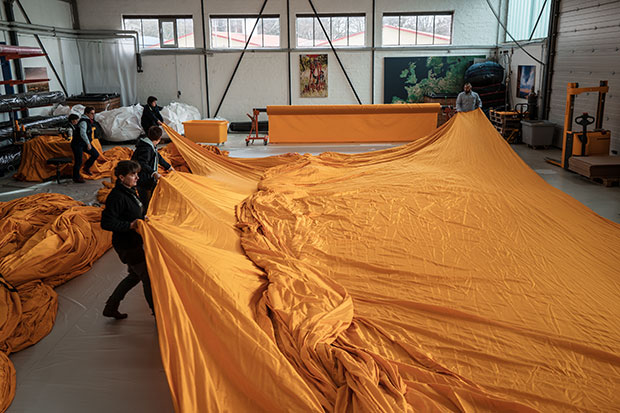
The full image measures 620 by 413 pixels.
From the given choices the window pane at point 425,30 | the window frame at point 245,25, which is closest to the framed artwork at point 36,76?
the window frame at point 245,25

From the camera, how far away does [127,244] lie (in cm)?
319

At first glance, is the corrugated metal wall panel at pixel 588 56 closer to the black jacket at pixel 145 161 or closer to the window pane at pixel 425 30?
the window pane at pixel 425 30

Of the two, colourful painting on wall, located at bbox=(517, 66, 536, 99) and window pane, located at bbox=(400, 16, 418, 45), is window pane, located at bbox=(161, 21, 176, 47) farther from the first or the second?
colourful painting on wall, located at bbox=(517, 66, 536, 99)

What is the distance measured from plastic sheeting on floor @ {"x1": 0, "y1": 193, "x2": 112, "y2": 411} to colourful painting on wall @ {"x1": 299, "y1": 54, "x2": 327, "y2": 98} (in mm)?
9282

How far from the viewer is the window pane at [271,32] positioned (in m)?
13.4

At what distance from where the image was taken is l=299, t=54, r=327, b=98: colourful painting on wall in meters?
13.4

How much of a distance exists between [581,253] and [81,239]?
4.24 meters

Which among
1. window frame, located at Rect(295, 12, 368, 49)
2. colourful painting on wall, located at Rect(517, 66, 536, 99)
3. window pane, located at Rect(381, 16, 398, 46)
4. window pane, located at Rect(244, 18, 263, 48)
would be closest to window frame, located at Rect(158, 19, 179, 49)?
window pane, located at Rect(244, 18, 263, 48)

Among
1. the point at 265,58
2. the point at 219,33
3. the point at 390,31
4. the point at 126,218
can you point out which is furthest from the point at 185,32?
the point at 126,218

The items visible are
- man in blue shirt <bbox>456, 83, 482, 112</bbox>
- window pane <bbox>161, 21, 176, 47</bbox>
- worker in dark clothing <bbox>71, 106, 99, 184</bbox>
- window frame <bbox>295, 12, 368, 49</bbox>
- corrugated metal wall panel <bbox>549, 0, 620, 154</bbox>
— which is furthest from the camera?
window pane <bbox>161, 21, 176, 47</bbox>

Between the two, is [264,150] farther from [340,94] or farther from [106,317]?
[106,317]

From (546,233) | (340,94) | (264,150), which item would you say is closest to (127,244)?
(546,233)

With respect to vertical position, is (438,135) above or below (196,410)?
above

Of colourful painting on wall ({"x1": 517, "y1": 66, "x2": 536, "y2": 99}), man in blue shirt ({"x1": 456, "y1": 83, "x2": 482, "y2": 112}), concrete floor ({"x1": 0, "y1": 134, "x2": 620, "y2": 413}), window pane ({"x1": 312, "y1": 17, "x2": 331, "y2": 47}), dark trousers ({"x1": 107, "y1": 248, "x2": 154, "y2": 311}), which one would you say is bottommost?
concrete floor ({"x1": 0, "y1": 134, "x2": 620, "y2": 413})
